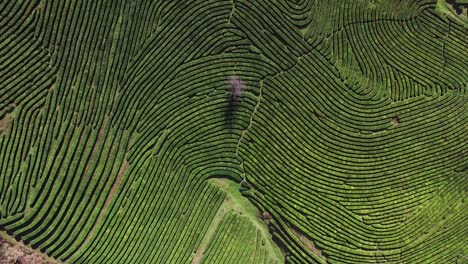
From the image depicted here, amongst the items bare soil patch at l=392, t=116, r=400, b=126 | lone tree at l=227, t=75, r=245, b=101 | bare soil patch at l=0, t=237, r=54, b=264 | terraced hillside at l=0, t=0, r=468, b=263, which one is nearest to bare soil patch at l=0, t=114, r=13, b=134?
terraced hillside at l=0, t=0, r=468, b=263

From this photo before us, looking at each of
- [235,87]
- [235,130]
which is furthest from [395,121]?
[235,87]

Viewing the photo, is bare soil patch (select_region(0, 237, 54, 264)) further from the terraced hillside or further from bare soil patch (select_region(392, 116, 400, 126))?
bare soil patch (select_region(392, 116, 400, 126))

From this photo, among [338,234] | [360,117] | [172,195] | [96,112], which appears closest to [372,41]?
[360,117]

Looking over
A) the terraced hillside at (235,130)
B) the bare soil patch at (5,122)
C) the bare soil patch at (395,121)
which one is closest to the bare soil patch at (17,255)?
the terraced hillside at (235,130)

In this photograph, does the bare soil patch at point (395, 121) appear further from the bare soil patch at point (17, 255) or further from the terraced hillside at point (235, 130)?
the bare soil patch at point (17, 255)

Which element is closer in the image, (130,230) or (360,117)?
(130,230)

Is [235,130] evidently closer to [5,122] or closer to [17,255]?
[5,122]

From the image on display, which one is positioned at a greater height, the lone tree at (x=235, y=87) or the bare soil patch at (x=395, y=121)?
the bare soil patch at (x=395, y=121)

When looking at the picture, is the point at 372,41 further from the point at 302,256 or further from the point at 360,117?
the point at 302,256
